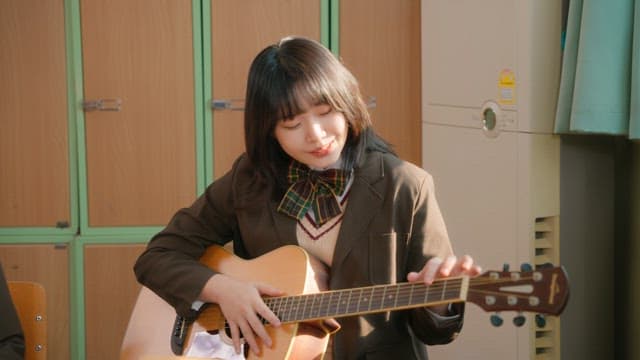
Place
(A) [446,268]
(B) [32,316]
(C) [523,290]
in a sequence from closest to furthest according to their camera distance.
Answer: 1. (C) [523,290]
2. (A) [446,268]
3. (B) [32,316]

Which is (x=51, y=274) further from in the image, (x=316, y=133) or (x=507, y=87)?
(x=316, y=133)

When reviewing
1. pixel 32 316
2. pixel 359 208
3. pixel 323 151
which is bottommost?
pixel 32 316

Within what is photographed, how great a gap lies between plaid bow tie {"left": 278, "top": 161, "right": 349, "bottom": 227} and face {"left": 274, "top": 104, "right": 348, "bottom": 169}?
58 millimetres

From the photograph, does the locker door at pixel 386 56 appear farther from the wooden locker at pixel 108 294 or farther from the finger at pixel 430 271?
the finger at pixel 430 271

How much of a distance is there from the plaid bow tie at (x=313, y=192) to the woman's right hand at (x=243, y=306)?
17 cm

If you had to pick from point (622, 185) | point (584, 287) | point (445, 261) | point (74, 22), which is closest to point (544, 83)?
point (622, 185)

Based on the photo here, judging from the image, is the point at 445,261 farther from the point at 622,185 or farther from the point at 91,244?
the point at 91,244

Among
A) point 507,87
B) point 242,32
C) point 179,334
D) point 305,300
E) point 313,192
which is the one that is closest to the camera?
point 305,300

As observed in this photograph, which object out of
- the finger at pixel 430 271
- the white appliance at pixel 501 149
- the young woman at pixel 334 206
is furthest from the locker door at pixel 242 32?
the finger at pixel 430 271

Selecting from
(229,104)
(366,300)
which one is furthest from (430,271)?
(229,104)

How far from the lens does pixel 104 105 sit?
11.7ft

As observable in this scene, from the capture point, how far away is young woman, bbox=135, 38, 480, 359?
169 cm

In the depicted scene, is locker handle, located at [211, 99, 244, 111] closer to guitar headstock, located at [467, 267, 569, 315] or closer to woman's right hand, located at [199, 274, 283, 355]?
woman's right hand, located at [199, 274, 283, 355]

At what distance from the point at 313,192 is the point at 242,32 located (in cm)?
188
